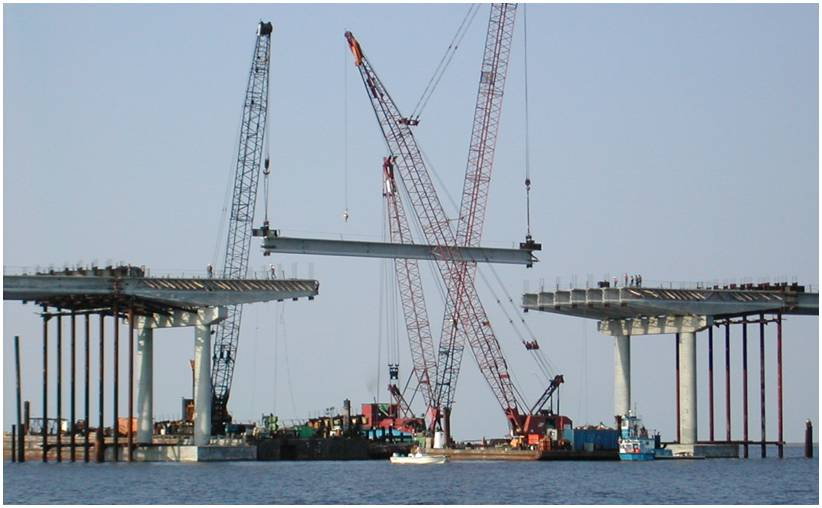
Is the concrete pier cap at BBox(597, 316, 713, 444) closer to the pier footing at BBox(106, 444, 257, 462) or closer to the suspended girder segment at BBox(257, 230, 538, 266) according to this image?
the suspended girder segment at BBox(257, 230, 538, 266)

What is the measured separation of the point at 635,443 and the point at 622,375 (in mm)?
9635

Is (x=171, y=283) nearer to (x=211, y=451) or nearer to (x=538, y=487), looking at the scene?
(x=211, y=451)

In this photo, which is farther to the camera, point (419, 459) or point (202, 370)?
point (419, 459)

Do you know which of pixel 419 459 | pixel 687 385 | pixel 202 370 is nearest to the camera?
pixel 202 370

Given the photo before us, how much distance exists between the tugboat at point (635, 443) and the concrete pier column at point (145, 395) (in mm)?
34993

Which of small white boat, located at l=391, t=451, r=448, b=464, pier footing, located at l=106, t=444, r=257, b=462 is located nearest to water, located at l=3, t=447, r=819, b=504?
small white boat, located at l=391, t=451, r=448, b=464

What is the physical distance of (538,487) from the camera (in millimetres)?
109438

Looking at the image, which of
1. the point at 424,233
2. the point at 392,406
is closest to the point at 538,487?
the point at 424,233

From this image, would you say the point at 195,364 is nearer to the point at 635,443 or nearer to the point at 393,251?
the point at 393,251

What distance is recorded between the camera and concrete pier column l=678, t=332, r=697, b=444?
15125cm

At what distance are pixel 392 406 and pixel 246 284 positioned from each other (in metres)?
41.1

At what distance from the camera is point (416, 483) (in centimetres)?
11462

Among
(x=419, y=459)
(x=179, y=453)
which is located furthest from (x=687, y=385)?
(x=179, y=453)

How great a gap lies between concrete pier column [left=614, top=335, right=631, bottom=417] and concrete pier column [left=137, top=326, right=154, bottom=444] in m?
37.6
